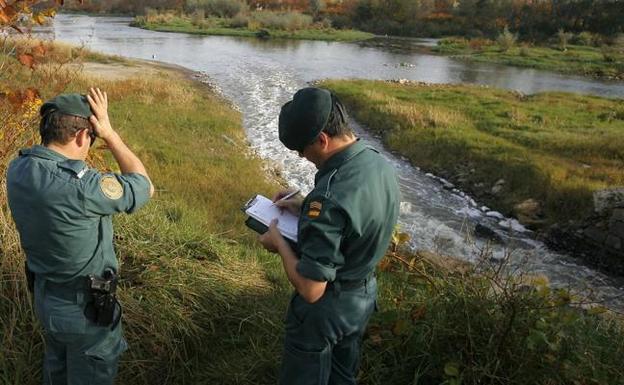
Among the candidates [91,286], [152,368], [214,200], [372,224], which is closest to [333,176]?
[372,224]

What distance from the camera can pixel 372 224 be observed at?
7.36 feet

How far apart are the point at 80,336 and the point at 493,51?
50.2 meters

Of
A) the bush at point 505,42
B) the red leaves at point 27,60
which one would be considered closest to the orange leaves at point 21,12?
the red leaves at point 27,60

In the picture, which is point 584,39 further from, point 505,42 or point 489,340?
point 489,340

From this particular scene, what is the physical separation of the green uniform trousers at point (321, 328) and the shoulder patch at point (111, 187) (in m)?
1.03

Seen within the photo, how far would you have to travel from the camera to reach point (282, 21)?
205 feet

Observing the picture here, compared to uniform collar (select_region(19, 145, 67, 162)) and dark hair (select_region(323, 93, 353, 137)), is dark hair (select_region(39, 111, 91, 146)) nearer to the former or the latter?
uniform collar (select_region(19, 145, 67, 162))

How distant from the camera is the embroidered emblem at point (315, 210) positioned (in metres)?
2.11

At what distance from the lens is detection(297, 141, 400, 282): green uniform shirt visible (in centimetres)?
211

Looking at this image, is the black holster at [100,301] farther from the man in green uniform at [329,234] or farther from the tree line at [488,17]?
the tree line at [488,17]

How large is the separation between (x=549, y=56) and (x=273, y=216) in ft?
155

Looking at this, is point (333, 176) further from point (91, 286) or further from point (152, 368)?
point (152, 368)

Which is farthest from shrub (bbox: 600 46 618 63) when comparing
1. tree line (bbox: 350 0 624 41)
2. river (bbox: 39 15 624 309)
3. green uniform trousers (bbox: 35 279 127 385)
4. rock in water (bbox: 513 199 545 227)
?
green uniform trousers (bbox: 35 279 127 385)

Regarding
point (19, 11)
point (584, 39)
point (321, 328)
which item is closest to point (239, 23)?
point (584, 39)
